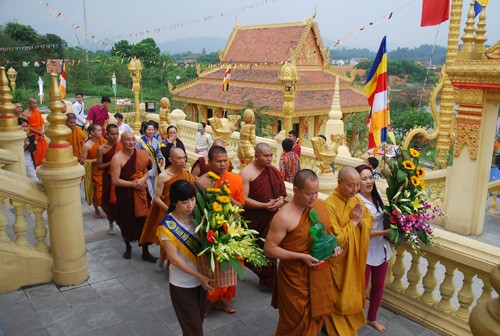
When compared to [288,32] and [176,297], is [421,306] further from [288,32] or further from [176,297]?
[288,32]

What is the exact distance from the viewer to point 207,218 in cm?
311

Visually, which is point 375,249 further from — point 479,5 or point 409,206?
point 479,5

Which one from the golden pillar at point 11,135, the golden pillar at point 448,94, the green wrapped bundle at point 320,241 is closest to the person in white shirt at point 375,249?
the green wrapped bundle at point 320,241

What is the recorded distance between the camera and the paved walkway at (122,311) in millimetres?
3838

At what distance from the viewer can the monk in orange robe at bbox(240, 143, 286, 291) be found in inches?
175

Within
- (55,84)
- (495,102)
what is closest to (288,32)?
(495,102)

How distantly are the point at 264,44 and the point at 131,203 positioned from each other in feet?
79.9

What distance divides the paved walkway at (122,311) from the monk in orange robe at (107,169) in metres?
1.12

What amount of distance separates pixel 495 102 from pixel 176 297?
716 cm

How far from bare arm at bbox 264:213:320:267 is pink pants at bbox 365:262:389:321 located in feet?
3.33

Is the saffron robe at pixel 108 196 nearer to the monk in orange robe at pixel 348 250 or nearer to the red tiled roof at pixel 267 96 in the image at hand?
the monk in orange robe at pixel 348 250

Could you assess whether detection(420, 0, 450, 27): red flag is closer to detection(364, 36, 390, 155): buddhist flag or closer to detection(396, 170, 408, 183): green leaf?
detection(364, 36, 390, 155): buddhist flag

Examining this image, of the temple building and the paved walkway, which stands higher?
the temple building

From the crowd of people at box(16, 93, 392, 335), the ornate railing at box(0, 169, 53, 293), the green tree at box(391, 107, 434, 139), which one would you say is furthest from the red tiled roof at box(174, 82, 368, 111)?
the ornate railing at box(0, 169, 53, 293)
